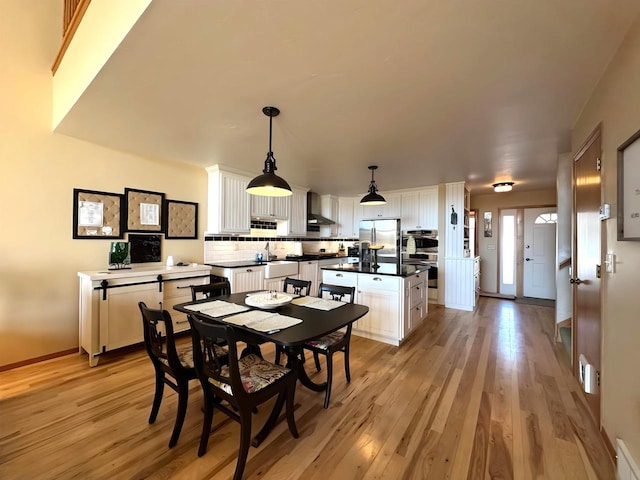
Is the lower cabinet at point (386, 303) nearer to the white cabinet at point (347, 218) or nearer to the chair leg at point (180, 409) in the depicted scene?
the chair leg at point (180, 409)

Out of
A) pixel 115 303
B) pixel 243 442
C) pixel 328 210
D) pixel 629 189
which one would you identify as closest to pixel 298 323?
pixel 243 442

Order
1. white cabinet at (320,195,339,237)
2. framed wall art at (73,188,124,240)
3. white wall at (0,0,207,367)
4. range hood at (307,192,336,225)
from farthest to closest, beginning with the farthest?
white cabinet at (320,195,339,237) < range hood at (307,192,336,225) < framed wall art at (73,188,124,240) < white wall at (0,0,207,367)

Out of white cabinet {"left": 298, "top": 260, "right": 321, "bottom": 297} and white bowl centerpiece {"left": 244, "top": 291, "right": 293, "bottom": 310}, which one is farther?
white cabinet {"left": 298, "top": 260, "right": 321, "bottom": 297}

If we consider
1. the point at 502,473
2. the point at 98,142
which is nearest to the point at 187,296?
the point at 98,142

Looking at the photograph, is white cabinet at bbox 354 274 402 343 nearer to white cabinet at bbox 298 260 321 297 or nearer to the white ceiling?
the white ceiling

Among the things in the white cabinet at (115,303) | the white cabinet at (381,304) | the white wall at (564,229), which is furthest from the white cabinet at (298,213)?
the white wall at (564,229)

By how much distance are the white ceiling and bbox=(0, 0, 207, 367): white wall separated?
0.35 meters

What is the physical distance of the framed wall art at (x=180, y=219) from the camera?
3.73 metres

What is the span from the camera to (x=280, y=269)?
463cm

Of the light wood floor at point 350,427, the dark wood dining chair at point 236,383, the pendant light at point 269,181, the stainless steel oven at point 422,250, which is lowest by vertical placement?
the light wood floor at point 350,427

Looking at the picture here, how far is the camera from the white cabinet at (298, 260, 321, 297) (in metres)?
5.15

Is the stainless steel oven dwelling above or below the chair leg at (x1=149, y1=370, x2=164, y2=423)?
above

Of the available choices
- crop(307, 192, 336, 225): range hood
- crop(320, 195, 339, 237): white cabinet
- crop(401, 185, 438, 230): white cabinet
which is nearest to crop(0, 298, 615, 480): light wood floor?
crop(401, 185, 438, 230): white cabinet

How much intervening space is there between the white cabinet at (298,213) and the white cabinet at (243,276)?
1.33 metres
